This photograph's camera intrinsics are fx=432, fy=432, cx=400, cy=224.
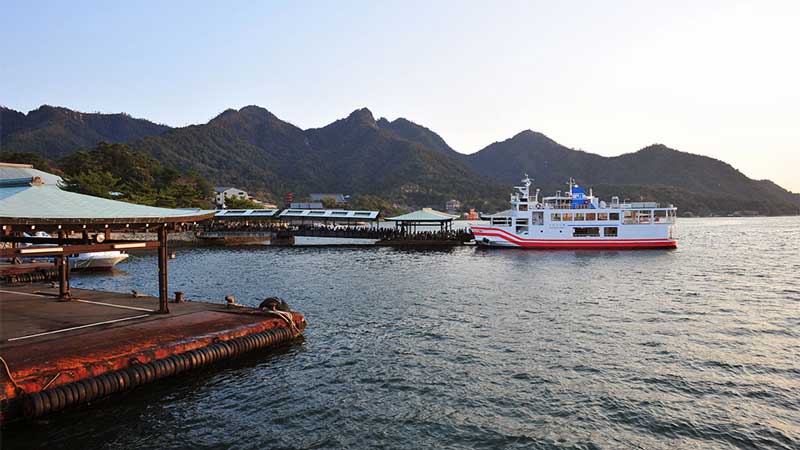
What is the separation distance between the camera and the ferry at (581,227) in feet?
174

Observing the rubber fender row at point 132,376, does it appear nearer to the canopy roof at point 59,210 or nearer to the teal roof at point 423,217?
the canopy roof at point 59,210

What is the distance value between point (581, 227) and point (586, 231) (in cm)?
82

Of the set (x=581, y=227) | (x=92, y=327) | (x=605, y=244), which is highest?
(x=581, y=227)

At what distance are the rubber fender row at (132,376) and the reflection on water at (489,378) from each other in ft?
1.16

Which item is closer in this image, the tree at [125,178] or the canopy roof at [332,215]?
the tree at [125,178]

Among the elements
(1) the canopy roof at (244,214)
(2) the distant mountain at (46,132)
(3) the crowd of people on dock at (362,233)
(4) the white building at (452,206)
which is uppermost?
(2) the distant mountain at (46,132)

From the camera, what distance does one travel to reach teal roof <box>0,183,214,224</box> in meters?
11.5

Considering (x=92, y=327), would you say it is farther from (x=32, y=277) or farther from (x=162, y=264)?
(x=32, y=277)

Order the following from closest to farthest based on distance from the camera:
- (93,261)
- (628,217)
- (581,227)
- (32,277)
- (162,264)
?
1. (162,264)
2. (32,277)
3. (93,261)
4. (581,227)
5. (628,217)

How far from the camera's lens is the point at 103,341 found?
11414 millimetres

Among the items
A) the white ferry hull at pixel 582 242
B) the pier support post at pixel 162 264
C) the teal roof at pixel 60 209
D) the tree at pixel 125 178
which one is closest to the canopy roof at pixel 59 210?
the teal roof at pixel 60 209

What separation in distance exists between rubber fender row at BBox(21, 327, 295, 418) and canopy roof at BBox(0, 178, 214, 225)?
14.9 feet

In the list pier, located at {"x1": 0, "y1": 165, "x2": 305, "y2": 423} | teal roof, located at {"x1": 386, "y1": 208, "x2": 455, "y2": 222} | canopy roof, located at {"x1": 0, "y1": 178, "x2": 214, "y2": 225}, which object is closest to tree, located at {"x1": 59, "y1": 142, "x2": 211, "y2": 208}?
teal roof, located at {"x1": 386, "y1": 208, "x2": 455, "y2": 222}

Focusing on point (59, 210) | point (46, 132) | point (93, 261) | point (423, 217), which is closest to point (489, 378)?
point (59, 210)
